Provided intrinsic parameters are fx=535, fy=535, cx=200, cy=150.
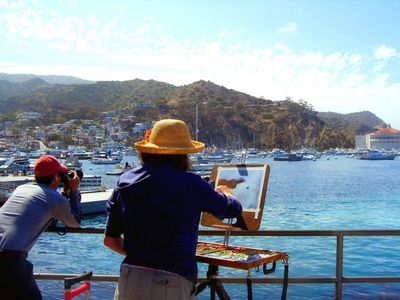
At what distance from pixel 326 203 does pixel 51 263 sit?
95.1ft

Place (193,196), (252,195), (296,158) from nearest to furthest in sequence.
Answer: (193,196)
(252,195)
(296,158)

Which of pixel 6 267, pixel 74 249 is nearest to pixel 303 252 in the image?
pixel 74 249

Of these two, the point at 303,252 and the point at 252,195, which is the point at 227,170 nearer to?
the point at 252,195

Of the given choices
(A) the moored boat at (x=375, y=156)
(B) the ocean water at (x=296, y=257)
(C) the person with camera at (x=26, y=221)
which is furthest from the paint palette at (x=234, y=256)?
(A) the moored boat at (x=375, y=156)

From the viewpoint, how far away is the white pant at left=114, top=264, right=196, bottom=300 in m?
2.94

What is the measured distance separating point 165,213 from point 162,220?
0.14 ft

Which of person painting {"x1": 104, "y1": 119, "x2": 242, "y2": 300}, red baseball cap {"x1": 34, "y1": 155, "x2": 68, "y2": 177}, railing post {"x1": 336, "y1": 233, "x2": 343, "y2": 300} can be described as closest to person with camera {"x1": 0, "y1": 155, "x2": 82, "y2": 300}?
red baseball cap {"x1": 34, "y1": 155, "x2": 68, "y2": 177}

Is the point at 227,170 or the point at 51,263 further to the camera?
the point at 51,263

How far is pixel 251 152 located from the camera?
191 meters

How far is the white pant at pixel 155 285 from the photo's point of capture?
9.66ft

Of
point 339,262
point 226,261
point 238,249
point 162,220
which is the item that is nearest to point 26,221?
point 162,220

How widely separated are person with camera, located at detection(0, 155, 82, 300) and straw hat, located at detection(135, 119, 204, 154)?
2.85 ft

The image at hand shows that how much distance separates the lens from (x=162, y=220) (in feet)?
9.71

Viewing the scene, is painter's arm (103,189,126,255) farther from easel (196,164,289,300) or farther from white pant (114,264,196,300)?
easel (196,164,289,300)
